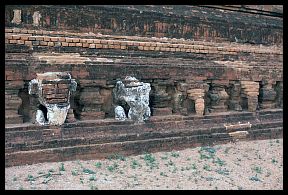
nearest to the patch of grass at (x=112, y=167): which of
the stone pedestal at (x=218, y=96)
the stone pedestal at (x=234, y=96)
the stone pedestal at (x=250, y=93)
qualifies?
the stone pedestal at (x=218, y=96)

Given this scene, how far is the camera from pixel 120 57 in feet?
22.6

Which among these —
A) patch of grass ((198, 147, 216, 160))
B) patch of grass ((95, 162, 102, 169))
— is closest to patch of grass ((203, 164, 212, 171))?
patch of grass ((198, 147, 216, 160))

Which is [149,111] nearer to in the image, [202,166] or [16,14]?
[202,166]

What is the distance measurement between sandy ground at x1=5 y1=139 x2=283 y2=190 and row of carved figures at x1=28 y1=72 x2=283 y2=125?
776 millimetres

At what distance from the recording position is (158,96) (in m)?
7.29

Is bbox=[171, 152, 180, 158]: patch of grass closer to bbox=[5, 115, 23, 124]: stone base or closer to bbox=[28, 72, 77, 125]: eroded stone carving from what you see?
bbox=[28, 72, 77, 125]: eroded stone carving

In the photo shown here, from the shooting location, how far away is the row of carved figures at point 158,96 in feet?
20.0

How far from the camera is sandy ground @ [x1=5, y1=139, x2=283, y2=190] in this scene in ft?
17.5

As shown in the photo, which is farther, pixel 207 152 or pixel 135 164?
pixel 207 152

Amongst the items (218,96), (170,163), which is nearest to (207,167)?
(170,163)

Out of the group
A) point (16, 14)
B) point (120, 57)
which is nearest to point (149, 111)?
point (120, 57)

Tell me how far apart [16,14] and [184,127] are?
3.52 meters

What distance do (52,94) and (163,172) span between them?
204 cm

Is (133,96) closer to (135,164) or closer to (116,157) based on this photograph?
(116,157)
